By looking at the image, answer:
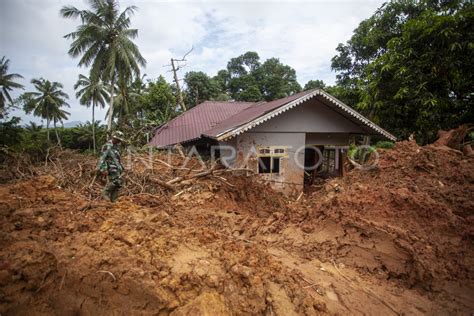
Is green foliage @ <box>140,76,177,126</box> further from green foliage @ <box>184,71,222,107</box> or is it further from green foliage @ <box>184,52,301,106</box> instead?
green foliage @ <box>184,71,222,107</box>

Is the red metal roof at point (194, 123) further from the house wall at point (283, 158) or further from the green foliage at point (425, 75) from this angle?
the green foliage at point (425, 75)

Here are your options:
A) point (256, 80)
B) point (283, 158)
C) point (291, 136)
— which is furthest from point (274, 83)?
point (283, 158)

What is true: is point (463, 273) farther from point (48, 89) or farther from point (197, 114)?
point (48, 89)

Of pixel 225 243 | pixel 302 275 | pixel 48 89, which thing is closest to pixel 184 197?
pixel 225 243

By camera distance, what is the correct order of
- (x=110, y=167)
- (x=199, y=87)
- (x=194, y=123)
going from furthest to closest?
(x=199, y=87)
(x=194, y=123)
(x=110, y=167)

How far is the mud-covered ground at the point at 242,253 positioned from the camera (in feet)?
9.50

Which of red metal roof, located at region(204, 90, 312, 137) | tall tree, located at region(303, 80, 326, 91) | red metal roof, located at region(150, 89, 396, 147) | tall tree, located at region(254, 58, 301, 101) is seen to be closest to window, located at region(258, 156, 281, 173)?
red metal roof, located at region(204, 90, 312, 137)

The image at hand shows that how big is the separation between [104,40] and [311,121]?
17317mm

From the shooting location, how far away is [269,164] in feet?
34.9

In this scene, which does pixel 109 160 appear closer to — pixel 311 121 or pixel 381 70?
pixel 311 121

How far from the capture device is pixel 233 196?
26.3ft

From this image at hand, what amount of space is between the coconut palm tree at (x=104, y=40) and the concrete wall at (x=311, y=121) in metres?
13.8

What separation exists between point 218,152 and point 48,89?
31860 mm

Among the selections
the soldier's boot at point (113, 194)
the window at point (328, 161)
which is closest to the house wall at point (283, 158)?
the window at point (328, 161)
